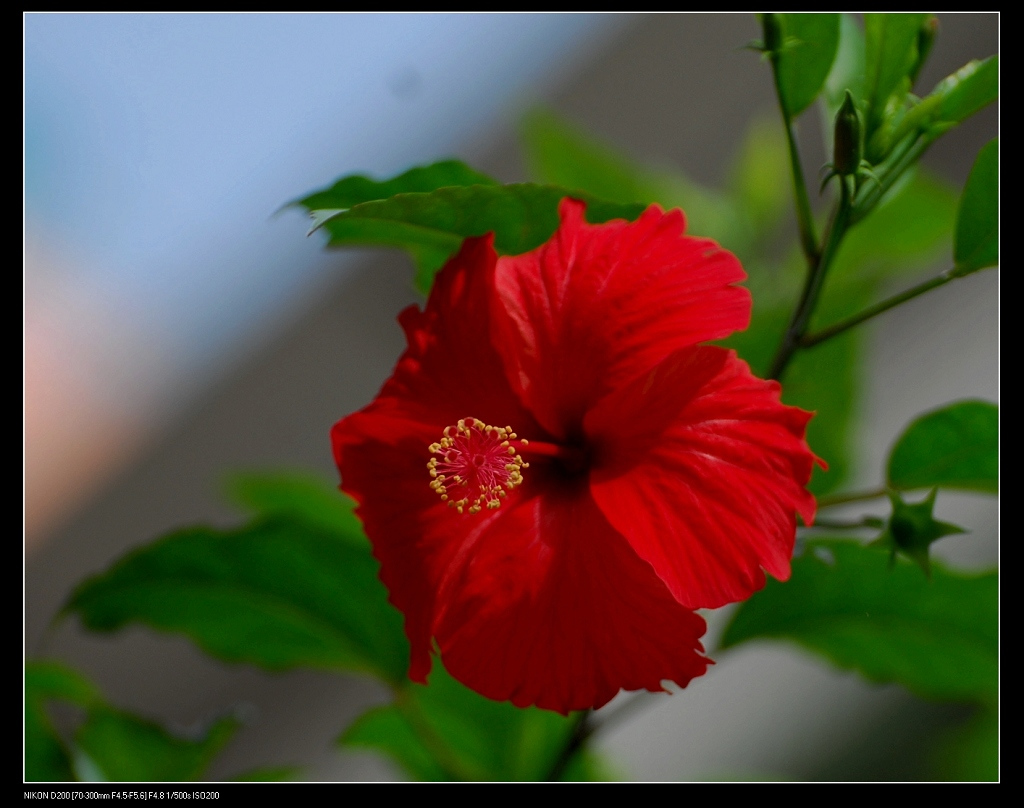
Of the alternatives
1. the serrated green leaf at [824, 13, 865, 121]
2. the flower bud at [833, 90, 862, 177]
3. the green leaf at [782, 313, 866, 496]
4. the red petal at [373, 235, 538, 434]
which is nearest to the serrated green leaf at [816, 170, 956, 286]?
the green leaf at [782, 313, 866, 496]

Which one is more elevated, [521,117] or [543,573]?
[521,117]

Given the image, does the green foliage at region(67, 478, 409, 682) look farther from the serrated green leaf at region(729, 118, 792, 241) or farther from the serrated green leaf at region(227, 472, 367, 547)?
the serrated green leaf at region(729, 118, 792, 241)

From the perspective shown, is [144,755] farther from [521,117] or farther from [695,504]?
[521,117]

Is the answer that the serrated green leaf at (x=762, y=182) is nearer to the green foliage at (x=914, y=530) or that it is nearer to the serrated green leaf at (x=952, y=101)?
the serrated green leaf at (x=952, y=101)

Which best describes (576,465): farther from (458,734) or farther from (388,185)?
(458,734)

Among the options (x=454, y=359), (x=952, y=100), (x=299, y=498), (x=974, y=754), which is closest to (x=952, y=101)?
(x=952, y=100)
